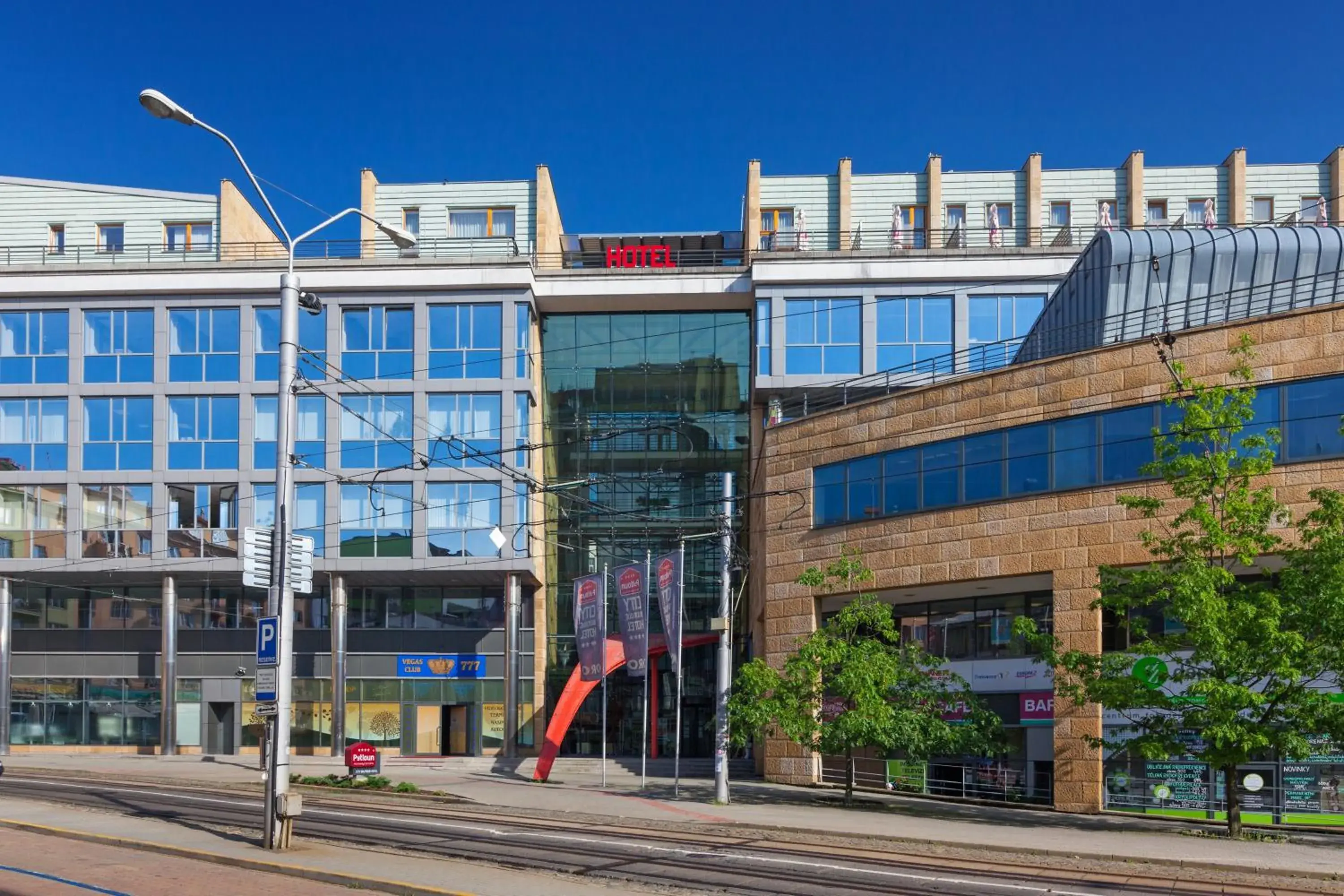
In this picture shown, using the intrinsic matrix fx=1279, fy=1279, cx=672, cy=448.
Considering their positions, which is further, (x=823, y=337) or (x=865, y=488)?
(x=823, y=337)

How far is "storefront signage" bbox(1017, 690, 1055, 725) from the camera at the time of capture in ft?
102

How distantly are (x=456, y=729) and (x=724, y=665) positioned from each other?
22827 millimetres

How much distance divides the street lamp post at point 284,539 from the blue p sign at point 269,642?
0.06 m


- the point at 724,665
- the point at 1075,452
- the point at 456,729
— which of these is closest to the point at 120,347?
the point at 456,729

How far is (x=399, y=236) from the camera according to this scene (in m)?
20.1

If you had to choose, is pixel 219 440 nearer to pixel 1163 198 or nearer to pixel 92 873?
pixel 92 873

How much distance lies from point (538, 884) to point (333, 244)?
39040 mm

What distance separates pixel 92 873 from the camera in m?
16.5

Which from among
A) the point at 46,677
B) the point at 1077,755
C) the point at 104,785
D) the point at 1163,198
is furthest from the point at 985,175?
the point at 46,677

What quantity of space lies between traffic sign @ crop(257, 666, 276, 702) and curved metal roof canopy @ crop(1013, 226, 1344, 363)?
20.2 metres

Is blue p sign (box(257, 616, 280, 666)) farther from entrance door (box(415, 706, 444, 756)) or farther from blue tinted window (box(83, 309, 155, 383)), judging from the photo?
blue tinted window (box(83, 309, 155, 383))

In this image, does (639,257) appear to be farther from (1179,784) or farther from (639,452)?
(1179,784)

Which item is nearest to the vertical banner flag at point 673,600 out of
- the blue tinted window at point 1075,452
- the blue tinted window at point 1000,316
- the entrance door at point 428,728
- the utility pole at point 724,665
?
the utility pole at point 724,665

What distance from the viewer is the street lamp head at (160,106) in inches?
646
